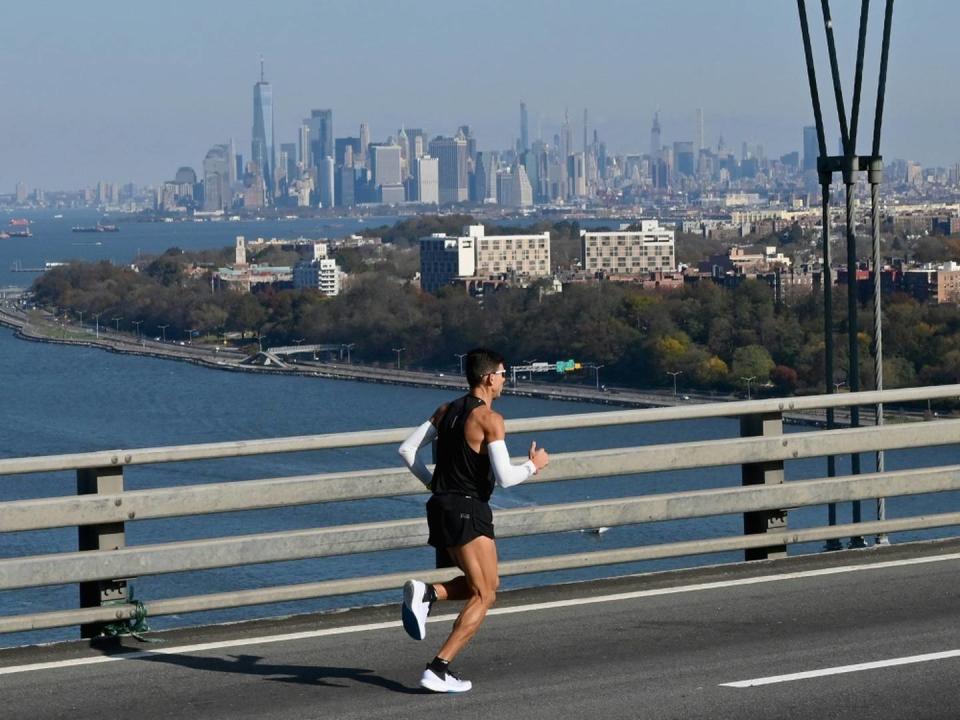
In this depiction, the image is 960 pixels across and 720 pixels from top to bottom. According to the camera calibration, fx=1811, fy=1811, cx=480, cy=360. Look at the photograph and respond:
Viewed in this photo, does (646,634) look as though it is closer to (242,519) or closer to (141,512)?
(141,512)

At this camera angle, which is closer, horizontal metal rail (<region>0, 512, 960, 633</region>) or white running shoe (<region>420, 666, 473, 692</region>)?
white running shoe (<region>420, 666, 473, 692</region>)

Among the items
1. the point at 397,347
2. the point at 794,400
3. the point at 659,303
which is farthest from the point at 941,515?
the point at 397,347

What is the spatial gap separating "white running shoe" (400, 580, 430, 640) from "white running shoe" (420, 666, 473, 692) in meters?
0.14

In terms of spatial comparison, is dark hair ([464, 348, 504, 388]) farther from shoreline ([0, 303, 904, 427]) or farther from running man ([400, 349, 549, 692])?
shoreline ([0, 303, 904, 427])

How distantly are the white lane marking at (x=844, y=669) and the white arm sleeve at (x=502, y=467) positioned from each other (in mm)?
1026

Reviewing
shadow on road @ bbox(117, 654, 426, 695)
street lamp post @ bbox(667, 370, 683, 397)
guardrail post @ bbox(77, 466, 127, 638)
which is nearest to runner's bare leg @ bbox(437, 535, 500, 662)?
shadow on road @ bbox(117, 654, 426, 695)

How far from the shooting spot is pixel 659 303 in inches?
3738

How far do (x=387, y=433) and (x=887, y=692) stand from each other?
7.29ft

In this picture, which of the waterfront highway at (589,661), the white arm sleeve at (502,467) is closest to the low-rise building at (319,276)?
the waterfront highway at (589,661)

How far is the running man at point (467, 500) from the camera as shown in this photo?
19.6 ft

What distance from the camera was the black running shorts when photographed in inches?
237

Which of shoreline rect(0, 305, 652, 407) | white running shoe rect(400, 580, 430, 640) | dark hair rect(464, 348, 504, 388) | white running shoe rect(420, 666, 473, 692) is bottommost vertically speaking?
shoreline rect(0, 305, 652, 407)

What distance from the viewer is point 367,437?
23.2 feet

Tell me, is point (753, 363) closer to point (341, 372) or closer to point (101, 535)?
point (341, 372)
